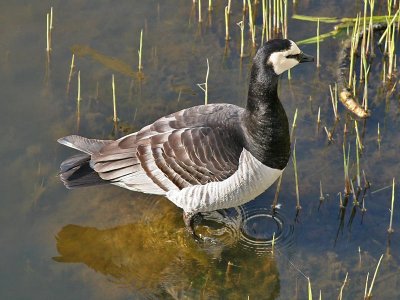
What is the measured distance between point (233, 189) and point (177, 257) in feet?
3.23

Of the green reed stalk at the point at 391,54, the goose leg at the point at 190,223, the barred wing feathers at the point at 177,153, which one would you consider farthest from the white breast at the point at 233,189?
the green reed stalk at the point at 391,54

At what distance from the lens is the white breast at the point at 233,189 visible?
7.52m

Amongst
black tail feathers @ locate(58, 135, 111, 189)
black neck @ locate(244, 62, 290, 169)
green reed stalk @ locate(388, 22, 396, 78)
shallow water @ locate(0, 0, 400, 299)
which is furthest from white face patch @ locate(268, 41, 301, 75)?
green reed stalk @ locate(388, 22, 396, 78)

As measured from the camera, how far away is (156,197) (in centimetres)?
857

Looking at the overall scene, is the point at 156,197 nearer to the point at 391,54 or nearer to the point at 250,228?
the point at 250,228

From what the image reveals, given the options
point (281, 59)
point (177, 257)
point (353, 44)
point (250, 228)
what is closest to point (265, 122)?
point (281, 59)

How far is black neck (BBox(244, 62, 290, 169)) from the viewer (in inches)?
289

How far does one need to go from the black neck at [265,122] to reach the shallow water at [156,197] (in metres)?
0.99

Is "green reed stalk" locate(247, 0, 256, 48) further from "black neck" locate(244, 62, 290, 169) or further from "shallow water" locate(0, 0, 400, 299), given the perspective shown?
"black neck" locate(244, 62, 290, 169)

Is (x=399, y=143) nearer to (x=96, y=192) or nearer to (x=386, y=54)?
(x=386, y=54)

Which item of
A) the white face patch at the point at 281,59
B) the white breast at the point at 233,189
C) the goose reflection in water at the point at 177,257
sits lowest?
the goose reflection in water at the point at 177,257

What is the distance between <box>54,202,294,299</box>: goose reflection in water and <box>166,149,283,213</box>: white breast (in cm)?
50

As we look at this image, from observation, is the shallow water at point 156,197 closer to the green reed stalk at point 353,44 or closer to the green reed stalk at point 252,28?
the green reed stalk at point 252,28

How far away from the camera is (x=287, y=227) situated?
26.8 ft
